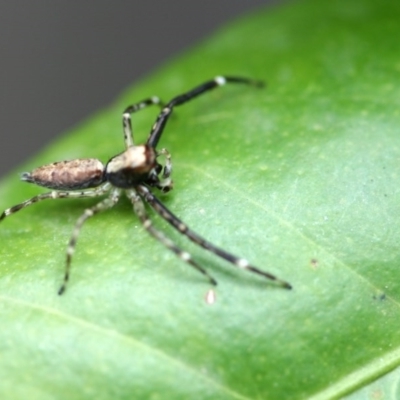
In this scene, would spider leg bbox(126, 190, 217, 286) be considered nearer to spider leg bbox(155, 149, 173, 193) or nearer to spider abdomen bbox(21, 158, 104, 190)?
spider leg bbox(155, 149, 173, 193)

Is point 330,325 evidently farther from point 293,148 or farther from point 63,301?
point 63,301

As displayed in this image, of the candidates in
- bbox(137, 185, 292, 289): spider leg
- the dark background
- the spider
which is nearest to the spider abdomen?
the spider

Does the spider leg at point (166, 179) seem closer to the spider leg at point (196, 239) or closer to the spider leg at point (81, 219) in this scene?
the spider leg at point (196, 239)

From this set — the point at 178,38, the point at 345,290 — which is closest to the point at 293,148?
the point at 345,290

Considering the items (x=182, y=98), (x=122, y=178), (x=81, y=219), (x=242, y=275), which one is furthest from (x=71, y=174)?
(x=242, y=275)

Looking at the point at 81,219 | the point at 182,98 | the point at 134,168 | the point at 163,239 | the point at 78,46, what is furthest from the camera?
the point at 78,46

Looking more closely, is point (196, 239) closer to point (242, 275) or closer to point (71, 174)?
point (242, 275)
